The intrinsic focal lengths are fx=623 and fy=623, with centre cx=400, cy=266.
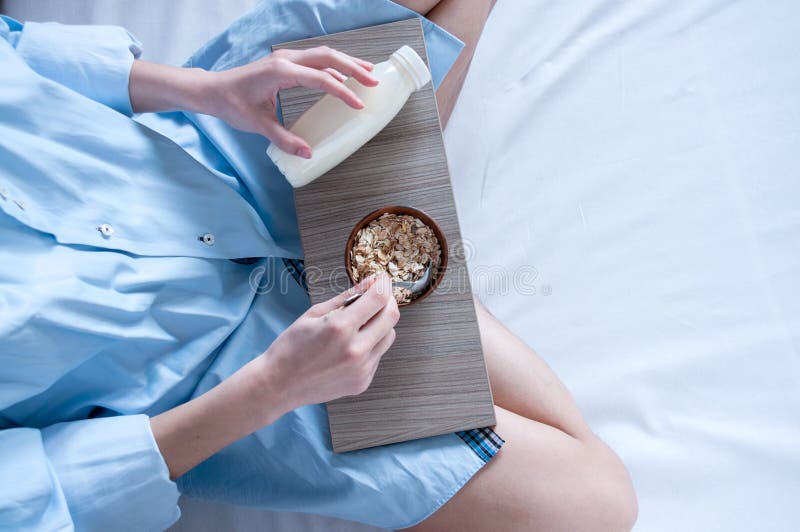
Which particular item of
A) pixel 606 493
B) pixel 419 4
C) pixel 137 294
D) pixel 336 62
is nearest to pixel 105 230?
pixel 137 294

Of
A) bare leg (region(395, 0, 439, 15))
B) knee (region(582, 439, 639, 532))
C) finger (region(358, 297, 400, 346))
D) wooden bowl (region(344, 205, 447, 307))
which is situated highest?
bare leg (region(395, 0, 439, 15))

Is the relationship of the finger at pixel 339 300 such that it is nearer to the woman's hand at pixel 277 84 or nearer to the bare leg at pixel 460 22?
the woman's hand at pixel 277 84

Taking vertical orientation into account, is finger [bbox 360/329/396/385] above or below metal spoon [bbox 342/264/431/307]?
below

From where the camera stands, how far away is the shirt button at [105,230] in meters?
0.61

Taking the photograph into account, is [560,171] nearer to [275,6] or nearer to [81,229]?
[275,6]

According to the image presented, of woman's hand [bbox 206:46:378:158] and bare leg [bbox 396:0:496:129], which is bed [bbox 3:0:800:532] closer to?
bare leg [bbox 396:0:496:129]

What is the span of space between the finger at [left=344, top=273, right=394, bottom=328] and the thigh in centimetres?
23

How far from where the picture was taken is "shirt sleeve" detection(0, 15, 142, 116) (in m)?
0.64

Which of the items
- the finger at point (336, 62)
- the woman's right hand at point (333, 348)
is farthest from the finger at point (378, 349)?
the finger at point (336, 62)

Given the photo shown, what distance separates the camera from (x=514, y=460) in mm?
676

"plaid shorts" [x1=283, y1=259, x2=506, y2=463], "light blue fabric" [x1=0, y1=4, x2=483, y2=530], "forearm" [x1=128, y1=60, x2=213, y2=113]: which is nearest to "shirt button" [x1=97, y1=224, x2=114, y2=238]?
"light blue fabric" [x1=0, y1=4, x2=483, y2=530]

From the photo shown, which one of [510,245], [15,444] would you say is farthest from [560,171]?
[15,444]

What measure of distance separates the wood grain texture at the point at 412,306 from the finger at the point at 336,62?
6 cm

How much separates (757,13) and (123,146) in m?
0.92
